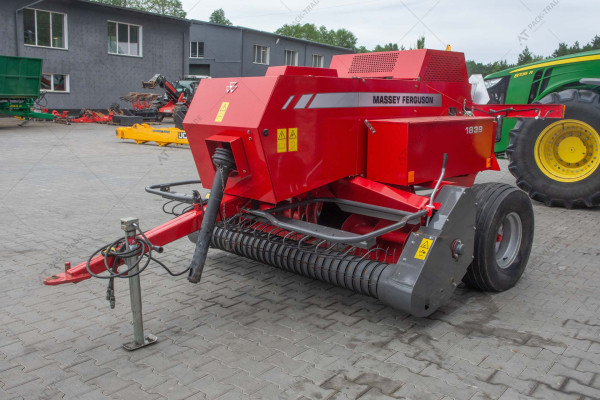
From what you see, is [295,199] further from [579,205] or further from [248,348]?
[579,205]

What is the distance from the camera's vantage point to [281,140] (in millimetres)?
3654

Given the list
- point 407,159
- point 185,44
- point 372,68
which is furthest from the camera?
point 185,44

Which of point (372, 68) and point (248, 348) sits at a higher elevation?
point (372, 68)

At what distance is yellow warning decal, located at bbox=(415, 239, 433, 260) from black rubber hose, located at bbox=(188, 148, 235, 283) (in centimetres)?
140

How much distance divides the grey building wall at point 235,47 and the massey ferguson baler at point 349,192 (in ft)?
93.3

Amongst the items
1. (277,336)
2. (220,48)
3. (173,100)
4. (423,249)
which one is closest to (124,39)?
(173,100)

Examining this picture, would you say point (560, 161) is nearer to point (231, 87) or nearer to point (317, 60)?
point (231, 87)

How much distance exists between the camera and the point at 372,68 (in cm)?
525

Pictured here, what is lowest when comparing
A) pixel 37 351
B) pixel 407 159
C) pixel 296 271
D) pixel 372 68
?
pixel 37 351

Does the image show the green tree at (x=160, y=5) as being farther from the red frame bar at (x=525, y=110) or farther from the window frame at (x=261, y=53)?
the red frame bar at (x=525, y=110)

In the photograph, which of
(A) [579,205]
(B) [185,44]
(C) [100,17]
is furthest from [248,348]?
(B) [185,44]

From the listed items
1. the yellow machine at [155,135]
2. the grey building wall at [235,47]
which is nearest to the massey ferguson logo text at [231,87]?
the yellow machine at [155,135]

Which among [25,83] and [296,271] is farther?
[25,83]

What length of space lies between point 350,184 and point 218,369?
5.91 feet
